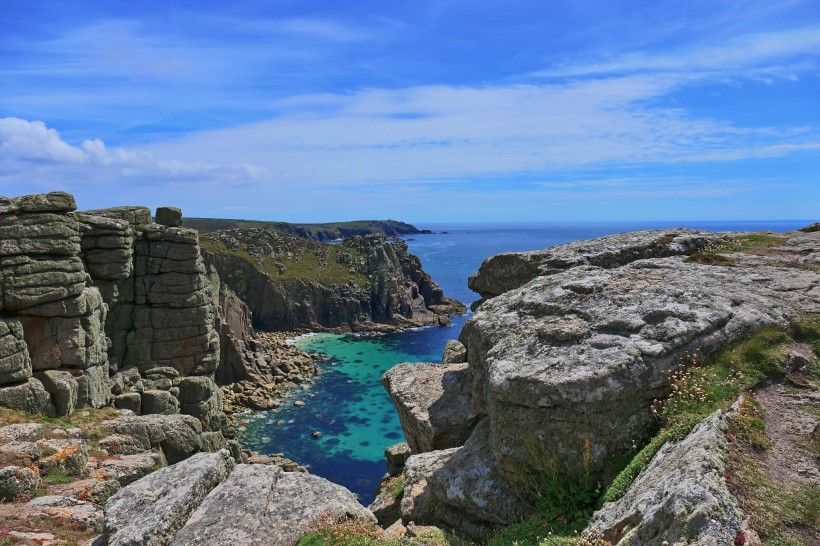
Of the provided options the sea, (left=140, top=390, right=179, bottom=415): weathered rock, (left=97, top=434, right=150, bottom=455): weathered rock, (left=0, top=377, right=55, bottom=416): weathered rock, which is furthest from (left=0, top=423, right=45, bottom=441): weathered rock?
the sea

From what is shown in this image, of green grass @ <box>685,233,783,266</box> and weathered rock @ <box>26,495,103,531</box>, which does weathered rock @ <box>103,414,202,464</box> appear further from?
green grass @ <box>685,233,783,266</box>

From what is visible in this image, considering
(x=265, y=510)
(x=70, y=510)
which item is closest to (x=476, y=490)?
(x=265, y=510)

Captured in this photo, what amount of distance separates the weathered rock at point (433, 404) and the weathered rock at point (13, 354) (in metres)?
28.9

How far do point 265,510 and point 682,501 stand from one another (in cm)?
906

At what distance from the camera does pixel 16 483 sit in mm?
18812

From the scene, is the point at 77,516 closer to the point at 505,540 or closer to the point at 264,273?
the point at 505,540

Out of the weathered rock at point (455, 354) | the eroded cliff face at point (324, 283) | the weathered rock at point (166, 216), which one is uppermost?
the weathered rock at point (166, 216)

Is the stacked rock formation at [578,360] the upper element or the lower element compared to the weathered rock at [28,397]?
upper

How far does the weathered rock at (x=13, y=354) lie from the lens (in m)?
33.7

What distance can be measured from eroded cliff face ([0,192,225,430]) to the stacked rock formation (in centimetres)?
3310

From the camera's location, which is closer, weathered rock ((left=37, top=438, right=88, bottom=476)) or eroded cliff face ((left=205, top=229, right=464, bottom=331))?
weathered rock ((left=37, top=438, right=88, bottom=476))

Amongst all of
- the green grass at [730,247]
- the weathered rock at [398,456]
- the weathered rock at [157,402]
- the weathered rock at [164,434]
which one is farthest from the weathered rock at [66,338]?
the green grass at [730,247]

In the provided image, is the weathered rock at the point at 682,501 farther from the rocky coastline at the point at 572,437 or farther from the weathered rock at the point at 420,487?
the weathered rock at the point at 420,487

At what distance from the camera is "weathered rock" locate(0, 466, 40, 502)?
18547 mm
